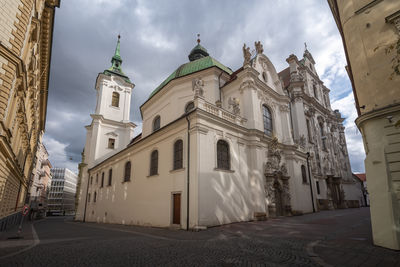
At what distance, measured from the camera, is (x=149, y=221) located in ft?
46.4

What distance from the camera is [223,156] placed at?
13.6 m

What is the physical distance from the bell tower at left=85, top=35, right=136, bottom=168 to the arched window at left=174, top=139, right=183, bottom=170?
731 inches

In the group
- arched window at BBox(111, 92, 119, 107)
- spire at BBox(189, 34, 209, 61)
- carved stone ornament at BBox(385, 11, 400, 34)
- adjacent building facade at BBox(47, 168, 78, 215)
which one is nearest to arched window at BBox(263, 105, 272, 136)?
carved stone ornament at BBox(385, 11, 400, 34)

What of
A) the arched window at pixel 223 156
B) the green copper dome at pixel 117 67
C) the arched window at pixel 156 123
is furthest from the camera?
the green copper dome at pixel 117 67

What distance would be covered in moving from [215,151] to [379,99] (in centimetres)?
806

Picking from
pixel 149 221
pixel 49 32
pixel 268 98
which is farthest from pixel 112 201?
pixel 268 98

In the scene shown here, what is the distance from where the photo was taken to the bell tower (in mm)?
28906

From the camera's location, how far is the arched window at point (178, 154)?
1312cm

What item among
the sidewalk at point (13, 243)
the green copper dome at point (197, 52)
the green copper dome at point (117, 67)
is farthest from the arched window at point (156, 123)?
the green copper dome at point (117, 67)

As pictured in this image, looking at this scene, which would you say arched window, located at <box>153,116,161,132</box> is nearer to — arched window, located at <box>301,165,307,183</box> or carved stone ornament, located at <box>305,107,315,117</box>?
arched window, located at <box>301,165,307,183</box>

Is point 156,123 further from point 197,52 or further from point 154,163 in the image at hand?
point 197,52

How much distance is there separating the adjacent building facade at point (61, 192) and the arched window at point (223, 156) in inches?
3634

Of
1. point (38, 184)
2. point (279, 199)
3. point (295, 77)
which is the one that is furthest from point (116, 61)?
point (38, 184)

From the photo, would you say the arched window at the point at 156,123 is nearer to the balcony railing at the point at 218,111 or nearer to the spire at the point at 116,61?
the balcony railing at the point at 218,111
